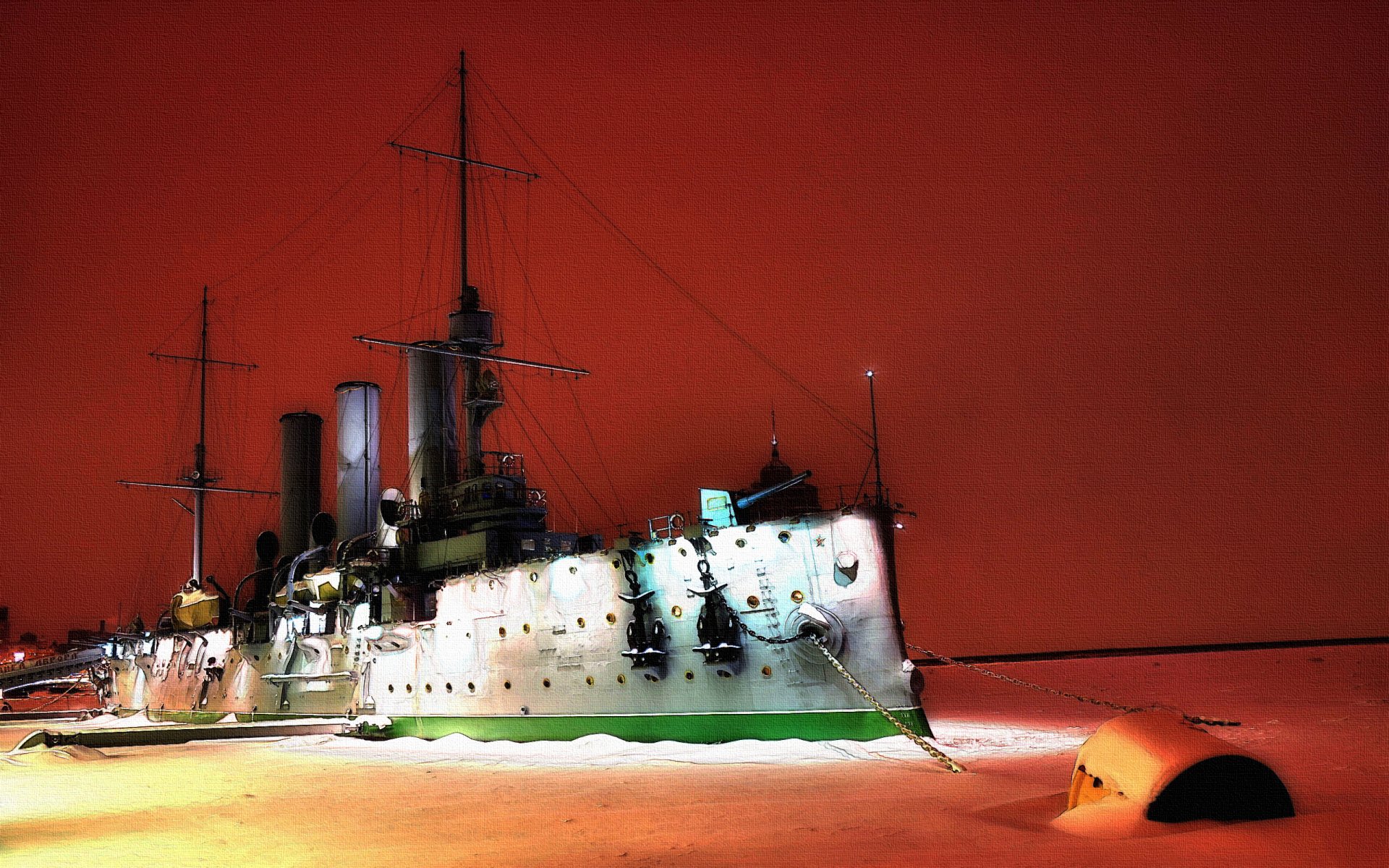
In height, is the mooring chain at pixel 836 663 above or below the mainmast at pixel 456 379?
below

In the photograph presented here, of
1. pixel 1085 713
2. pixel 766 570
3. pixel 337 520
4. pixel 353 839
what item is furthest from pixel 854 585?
pixel 337 520

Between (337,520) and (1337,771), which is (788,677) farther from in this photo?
(337,520)

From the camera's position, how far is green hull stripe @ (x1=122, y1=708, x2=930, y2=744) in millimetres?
15641

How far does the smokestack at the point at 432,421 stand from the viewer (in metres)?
27.0

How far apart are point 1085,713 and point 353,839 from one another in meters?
23.7

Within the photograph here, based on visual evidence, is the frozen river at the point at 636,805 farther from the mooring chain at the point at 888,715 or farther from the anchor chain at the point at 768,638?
the anchor chain at the point at 768,638

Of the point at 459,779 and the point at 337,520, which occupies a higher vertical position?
the point at 337,520

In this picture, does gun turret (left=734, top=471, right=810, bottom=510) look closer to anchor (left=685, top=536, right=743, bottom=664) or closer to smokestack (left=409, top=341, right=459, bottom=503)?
anchor (left=685, top=536, right=743, bottom=664)

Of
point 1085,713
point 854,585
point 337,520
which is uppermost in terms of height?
point 337,520

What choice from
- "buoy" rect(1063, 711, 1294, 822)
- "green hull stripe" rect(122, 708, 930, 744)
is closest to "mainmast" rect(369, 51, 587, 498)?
"green hull stripe" rect(122, 708, 930, 744)

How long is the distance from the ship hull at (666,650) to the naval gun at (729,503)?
1.15 ft

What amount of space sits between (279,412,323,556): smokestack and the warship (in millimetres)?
136

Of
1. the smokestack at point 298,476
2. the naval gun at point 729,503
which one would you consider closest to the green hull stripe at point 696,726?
the naval gun at point 729,503

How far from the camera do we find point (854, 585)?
16094 mm
